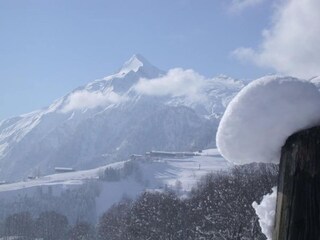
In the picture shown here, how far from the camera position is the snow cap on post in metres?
1.51

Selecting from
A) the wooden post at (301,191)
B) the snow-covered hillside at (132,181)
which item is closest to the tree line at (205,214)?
the wooden post at (301,191)

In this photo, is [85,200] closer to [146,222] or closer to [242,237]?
[146,222]

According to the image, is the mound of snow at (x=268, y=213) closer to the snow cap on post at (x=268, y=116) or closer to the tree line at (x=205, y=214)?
the snow cap on post at (x=268, y=116)

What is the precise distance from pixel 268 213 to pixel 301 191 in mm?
217

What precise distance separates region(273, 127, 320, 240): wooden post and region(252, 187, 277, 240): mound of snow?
0.30ft

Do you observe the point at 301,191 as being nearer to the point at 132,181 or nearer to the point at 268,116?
the point at 268,116

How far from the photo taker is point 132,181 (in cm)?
16112

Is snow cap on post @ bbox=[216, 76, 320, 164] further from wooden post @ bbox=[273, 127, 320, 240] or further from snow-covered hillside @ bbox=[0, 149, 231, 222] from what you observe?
snow-covered hillside @ bbox=[0, 149, 231, 222]

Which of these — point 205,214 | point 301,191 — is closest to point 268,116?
point 301,191

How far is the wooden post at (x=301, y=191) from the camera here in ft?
4.56

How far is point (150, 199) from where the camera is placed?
142 feet

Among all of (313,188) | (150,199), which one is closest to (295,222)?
(313,188)

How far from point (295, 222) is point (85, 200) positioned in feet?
466

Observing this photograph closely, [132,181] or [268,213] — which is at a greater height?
[132,181]
